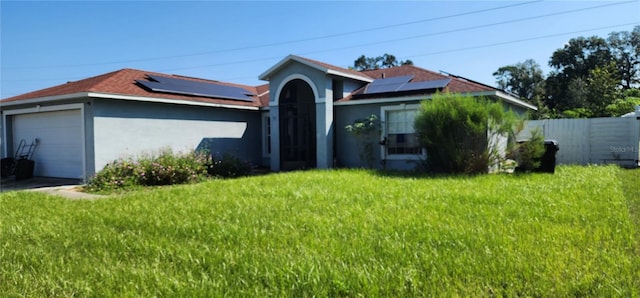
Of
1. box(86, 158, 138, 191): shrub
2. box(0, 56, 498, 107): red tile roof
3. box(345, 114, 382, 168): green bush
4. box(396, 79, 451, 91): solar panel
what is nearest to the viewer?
box(86, 158, 138, 191): shrub

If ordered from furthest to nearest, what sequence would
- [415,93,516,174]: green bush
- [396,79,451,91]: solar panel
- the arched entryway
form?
1. the arched entryway
2. [396,79,451,91]: solar panel
3. [415,93,516,174]: green bush

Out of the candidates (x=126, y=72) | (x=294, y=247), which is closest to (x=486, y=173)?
(x=294, y=247)

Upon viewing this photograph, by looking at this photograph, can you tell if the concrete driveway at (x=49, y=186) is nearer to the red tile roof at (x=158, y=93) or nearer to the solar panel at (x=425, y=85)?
the red tile roof at (x=158, y=93)

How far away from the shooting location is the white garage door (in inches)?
523

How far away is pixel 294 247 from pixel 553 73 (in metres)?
46.9

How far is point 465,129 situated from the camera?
1171 cm

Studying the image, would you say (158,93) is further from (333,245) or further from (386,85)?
(333,245)

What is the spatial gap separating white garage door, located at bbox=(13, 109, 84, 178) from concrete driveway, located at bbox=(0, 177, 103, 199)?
1.56ft

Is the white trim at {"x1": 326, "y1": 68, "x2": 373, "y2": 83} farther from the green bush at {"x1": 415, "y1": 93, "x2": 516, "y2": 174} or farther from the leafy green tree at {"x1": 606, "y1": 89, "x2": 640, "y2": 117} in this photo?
the leafy green tree at {"x1": 606, "y1": 89, "x2": 640, "y2": 117}

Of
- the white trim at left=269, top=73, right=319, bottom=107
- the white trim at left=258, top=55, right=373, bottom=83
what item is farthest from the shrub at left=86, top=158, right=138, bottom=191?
the white trim at left=258, top=55, right=373, bottom=83

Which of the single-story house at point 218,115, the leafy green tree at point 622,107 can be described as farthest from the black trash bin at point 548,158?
the leafy green tree at point 622,107

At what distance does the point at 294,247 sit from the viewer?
4723 millimetres

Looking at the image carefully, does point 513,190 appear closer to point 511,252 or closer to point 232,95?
point 511,252

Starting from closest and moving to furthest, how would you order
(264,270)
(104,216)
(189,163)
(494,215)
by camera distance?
(264,270), (494,215), (104,216), (189,163)
